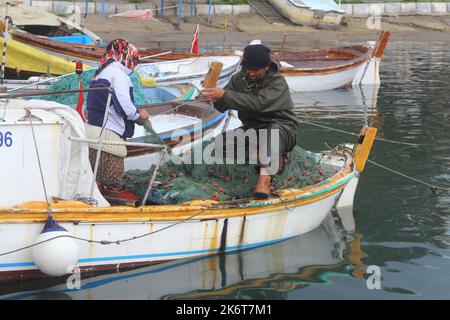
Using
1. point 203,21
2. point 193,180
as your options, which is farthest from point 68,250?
point 203,21

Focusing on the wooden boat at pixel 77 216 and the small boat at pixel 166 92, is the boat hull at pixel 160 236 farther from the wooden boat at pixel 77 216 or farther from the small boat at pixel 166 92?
the small boat at pixel 166 92

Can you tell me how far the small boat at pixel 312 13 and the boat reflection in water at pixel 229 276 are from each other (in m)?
28.0

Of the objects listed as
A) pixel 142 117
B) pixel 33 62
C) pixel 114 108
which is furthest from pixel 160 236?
pixel 33 62

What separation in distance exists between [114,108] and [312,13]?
28922 mm

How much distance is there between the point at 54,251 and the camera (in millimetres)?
6074

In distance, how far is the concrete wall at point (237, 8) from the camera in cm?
3077

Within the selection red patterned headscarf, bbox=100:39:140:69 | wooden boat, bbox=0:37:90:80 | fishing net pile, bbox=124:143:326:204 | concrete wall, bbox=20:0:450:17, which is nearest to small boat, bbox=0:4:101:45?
wooden boat, bbox=0:37:90:80

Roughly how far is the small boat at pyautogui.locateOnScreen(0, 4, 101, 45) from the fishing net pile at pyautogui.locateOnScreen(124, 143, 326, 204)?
12.7 m

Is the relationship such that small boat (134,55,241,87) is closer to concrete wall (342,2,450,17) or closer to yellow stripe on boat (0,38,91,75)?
yellow stripe on boat (0,38,91,75)

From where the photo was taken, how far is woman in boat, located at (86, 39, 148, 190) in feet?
23.5

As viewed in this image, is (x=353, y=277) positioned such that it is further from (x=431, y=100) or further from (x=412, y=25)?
(x=412, y=25)

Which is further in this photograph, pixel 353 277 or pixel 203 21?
pixel 203 21

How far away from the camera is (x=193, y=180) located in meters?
7.73
